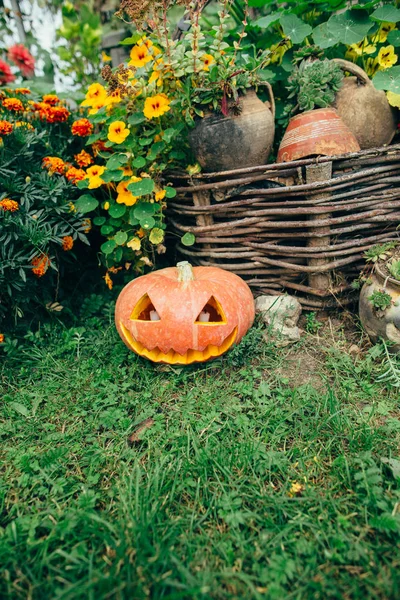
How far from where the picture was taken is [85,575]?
0.99 metres

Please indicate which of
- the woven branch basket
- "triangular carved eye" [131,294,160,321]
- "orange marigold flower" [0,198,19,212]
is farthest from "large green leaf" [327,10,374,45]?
"orange marigold flower" [0,198,19,212]

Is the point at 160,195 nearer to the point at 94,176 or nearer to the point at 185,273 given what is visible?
the point at 94,176

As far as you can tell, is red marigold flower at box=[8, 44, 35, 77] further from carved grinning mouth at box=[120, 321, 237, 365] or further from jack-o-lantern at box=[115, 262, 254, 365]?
carved grinning mouth at box=[120, 321, 237, 365]

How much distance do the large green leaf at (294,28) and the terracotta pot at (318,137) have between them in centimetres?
45

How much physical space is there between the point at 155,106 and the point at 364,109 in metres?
1.02

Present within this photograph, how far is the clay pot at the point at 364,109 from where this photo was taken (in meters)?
1.97

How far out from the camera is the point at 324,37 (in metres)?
2.02

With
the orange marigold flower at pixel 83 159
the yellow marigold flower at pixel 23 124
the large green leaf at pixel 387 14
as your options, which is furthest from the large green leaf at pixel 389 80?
the yellow marigold flower at pixel 23 124

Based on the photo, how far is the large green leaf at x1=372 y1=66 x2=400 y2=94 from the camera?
187 cm

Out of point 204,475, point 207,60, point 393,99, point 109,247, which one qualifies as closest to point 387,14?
point 393,99

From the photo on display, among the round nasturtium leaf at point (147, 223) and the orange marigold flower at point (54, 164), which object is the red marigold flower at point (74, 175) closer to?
the orange marigold flower at point (54, 164)

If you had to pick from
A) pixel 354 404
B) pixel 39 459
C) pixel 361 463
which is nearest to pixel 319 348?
pixel 354 404

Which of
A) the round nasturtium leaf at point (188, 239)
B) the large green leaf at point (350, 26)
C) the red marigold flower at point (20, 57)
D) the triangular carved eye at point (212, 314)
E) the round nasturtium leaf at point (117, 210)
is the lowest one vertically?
the triangular carved eye at point (212, 314)

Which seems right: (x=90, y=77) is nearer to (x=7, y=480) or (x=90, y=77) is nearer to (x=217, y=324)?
(x=217, y=324)
